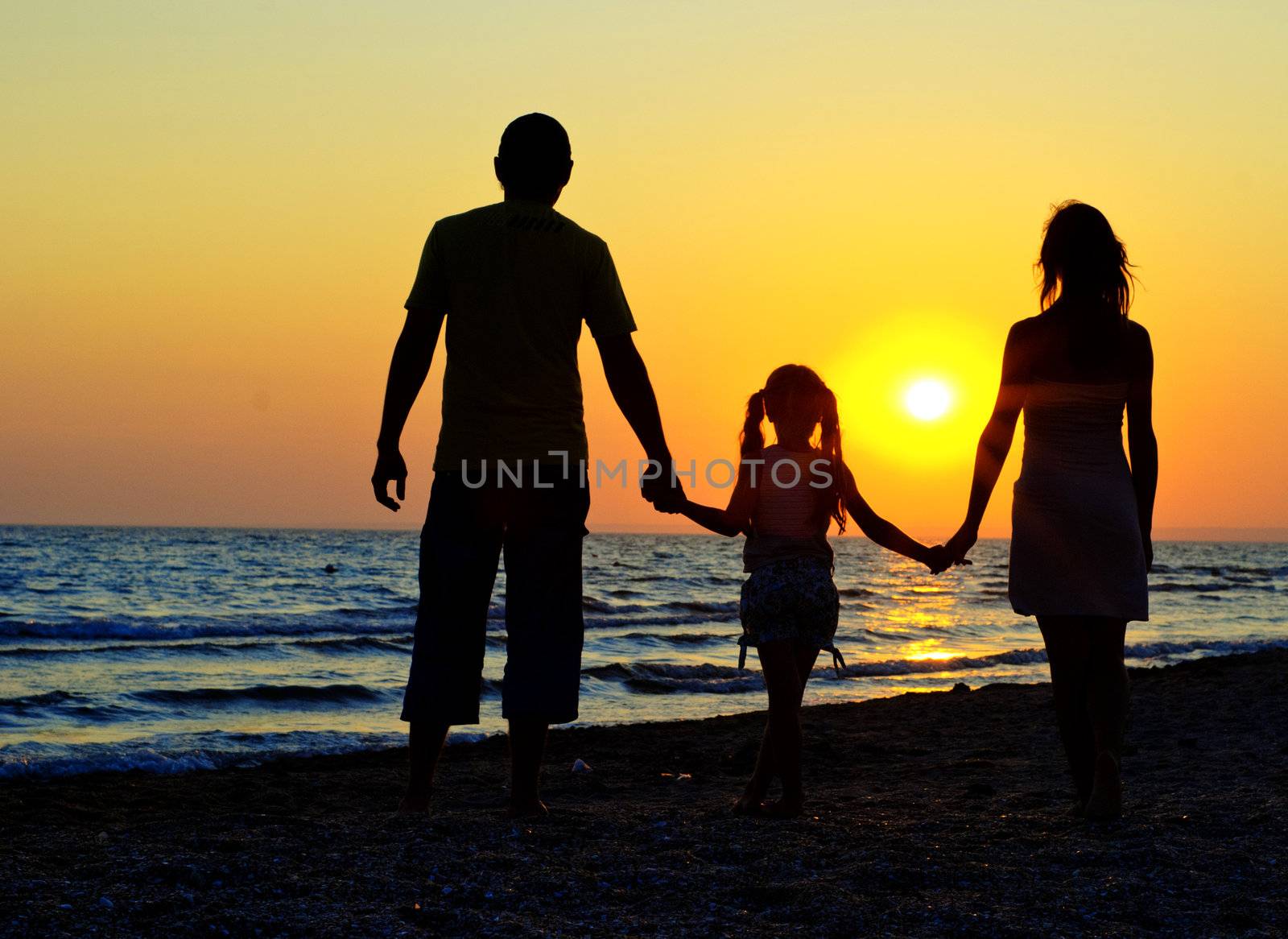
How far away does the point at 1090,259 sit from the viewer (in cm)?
409

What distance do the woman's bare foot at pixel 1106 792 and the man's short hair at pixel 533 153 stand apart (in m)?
2.65

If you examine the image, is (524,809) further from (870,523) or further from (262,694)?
(262,694)

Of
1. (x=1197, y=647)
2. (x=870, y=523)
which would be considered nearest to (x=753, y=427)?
(x=870, y=523)

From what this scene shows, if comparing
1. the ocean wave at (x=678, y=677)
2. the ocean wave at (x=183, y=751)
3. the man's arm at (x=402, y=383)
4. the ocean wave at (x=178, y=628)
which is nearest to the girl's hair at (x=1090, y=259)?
the man's arm at (x=402, y=383)

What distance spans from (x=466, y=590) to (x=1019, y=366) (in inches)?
81.0

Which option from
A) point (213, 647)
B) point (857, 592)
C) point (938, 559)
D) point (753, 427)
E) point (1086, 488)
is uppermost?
point (753, 427)

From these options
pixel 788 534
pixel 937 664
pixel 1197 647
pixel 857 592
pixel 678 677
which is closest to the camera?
pixel 788 534

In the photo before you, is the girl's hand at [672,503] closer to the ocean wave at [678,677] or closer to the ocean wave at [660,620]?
the ocean wave at [678,677]

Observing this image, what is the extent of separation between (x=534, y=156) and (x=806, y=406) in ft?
4.69

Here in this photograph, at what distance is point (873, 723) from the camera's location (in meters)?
8.83

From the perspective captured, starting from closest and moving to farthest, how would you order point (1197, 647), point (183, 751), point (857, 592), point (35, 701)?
1. point (183, 751)
2. point (35, 701)
3. point (1197, 647)
4. point (857, 592)

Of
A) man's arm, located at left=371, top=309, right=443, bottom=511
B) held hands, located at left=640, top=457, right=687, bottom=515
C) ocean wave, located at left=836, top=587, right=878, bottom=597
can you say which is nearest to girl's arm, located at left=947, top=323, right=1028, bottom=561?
held hands, located at left=640, top=457, right=687, bottom=515

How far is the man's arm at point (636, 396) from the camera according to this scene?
12.6 feet

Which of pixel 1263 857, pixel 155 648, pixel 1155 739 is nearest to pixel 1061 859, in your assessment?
pixel 1263 857
